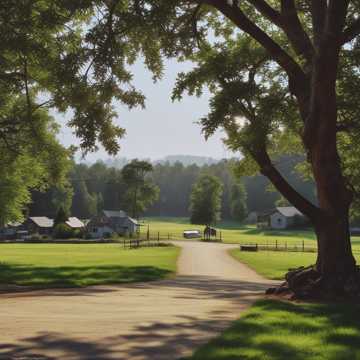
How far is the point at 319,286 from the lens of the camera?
15.4 meters

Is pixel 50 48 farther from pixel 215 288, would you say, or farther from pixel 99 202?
pixel 99 202

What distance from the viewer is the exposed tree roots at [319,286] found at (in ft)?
49.5

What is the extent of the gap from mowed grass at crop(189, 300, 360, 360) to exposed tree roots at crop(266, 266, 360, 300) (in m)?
2.58

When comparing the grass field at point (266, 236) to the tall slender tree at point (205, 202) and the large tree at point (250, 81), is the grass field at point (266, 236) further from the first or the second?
the large tree at point (250, 81)

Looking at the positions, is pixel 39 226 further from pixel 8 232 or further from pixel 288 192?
pixel 288 192

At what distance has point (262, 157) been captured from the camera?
1886 centimetres

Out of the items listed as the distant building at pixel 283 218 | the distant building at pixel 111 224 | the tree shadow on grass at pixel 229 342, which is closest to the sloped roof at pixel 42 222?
the distant building at pixel 111 224

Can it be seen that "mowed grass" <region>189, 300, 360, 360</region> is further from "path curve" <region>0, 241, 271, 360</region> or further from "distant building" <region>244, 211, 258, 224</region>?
"distant building" <region>244, 211, 258, 224</region>

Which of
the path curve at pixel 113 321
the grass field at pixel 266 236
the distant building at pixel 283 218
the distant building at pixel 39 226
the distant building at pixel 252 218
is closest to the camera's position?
the path curve at pixel 113 321

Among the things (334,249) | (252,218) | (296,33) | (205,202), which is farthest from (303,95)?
(252,218)

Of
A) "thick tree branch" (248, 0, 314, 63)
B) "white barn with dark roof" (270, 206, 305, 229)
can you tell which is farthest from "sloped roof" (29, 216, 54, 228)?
"thick tree branch" (248, 0, 314, 63)

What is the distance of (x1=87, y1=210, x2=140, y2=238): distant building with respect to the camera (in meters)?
104

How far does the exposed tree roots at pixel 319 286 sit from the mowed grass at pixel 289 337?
2.58 metres

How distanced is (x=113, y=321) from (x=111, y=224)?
320ft
